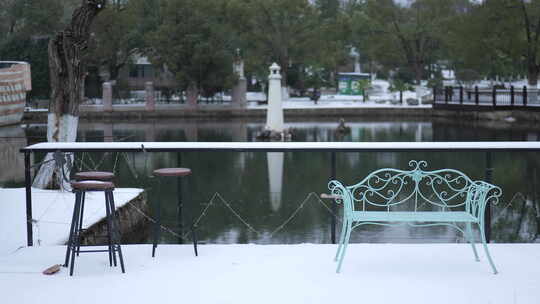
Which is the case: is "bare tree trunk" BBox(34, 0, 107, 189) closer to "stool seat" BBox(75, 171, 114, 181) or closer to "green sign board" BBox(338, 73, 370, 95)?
"stool seat" BBox(75, 171, 114, 181)

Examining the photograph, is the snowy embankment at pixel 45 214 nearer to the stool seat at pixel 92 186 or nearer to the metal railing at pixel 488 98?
the stool seat at pixel 92 186

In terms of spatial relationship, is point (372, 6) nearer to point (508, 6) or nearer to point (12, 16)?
point (508, 6)

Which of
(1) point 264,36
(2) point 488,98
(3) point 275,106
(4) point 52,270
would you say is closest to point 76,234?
(4) point 52,270

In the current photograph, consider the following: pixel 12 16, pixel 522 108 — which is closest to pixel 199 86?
pixel 12 16

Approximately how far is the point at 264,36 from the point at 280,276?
41.5 meters

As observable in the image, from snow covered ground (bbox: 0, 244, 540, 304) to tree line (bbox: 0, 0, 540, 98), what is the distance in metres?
31.9

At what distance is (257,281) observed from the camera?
443 centimetres

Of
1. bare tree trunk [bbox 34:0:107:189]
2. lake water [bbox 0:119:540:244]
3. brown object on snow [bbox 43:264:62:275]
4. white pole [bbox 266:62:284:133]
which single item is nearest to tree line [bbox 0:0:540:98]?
lake water [bbox 0:119:540:244]

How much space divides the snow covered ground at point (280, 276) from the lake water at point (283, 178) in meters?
0.60

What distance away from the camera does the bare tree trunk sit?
438 inches

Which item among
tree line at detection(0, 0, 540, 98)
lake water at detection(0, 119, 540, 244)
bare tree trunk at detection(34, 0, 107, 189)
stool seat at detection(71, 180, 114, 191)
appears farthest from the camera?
tree line at detection(0, 0, 540, 98)

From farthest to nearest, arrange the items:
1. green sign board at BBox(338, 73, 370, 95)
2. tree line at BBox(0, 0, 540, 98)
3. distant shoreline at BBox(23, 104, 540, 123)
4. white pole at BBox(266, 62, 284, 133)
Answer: green sign board at BBox(338, 73, 370, 95) → tree line at BBox(0, 0, 540, 98) → distant shoreline at BBox(23, 104, 540, 123) → white pole at BBox(266, 62, 284, 133)

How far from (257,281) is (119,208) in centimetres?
544

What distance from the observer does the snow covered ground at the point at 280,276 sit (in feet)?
13.6
